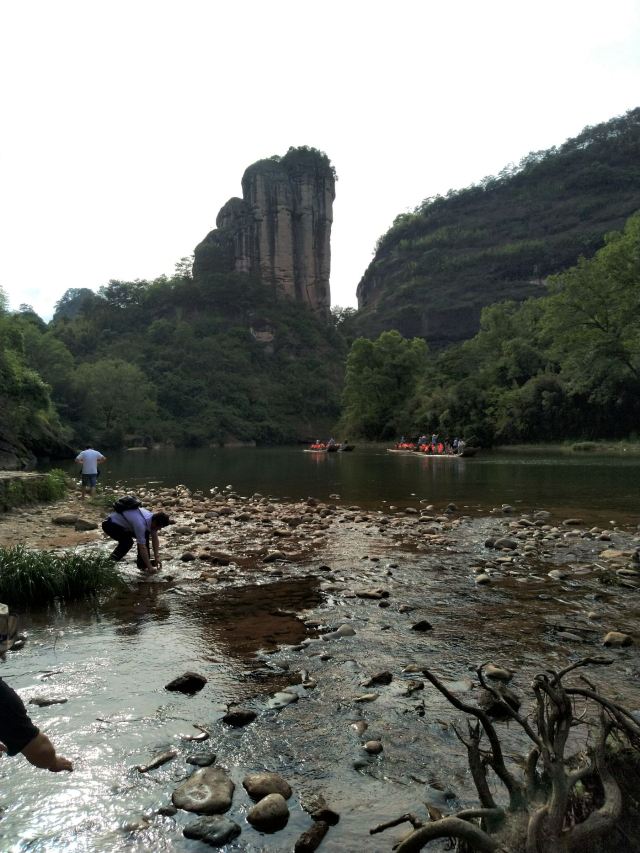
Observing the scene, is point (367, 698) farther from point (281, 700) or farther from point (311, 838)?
point (311, 838)

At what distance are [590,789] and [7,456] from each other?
4471cm

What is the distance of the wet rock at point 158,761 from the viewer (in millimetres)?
3850

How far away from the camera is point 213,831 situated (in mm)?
3229

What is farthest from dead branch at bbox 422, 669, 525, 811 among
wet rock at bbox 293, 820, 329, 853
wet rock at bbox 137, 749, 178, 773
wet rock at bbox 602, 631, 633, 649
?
wet rock at bbox 602, 631, 633, 649

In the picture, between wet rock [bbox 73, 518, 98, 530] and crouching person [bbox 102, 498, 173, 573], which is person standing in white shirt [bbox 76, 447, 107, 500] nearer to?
wet rock [bbox 73, 518, 98, 530]

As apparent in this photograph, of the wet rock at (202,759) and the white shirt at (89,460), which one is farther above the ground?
the white shirt at (89,460)

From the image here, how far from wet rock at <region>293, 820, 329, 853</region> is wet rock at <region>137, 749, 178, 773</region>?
122cm

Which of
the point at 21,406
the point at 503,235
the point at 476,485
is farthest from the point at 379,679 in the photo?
the point at 503,235

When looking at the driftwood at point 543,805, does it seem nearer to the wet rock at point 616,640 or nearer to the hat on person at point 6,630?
the wet rock at point 616,640

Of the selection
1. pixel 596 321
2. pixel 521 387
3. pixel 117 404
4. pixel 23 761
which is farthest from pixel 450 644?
pixel 117 404

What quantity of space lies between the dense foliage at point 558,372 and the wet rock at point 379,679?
4996 centimetres

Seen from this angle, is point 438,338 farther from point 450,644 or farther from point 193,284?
point 450,644

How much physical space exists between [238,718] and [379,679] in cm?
137

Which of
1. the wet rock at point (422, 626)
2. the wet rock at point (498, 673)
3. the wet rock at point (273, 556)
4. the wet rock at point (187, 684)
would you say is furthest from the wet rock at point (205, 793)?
the wet rock at point (273, 556)
